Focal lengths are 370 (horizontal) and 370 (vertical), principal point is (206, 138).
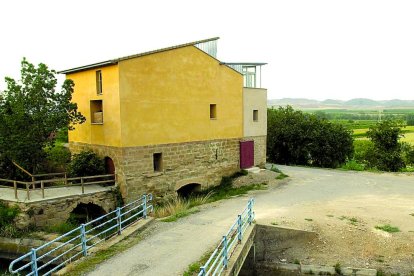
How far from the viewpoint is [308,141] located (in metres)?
33.1

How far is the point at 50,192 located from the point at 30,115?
12.2ft

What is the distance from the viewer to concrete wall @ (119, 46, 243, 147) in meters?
17.0

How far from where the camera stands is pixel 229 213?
1470 cm

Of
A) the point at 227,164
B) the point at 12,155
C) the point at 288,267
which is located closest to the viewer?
the point at 288,267

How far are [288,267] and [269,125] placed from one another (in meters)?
24.4

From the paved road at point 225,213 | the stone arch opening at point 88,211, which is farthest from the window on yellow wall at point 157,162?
the paved road at point 225,213

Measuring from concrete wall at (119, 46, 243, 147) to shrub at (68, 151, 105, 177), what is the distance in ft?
7.10

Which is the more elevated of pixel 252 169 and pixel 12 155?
pixel 12 155

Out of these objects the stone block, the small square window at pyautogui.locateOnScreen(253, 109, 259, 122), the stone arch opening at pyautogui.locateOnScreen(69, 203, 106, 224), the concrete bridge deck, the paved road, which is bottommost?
the stone block

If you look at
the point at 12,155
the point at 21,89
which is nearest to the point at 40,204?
the point at 12,155

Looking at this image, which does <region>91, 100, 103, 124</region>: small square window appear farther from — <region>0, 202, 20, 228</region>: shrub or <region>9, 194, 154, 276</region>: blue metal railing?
<region>9, 194, 154, 276</region>: blue metal railing

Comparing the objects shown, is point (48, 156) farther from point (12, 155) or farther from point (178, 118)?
point (178, 118)

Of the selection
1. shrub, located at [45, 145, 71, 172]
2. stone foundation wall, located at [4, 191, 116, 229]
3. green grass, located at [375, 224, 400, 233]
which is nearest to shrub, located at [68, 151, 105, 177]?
stone foundation wall, located at [4, 191, 116, 229]

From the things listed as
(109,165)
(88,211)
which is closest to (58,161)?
(109,165)
